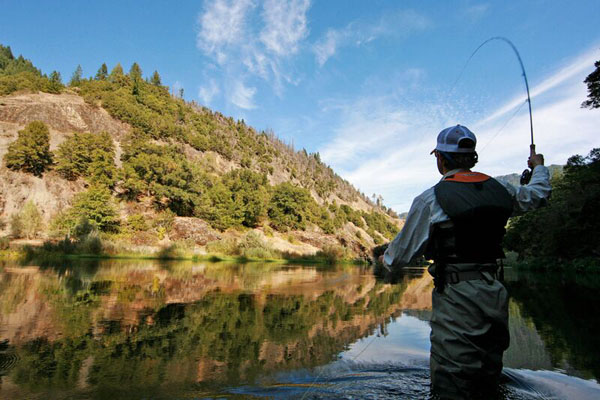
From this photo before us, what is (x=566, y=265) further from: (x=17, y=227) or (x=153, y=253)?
(x=17, y=227)

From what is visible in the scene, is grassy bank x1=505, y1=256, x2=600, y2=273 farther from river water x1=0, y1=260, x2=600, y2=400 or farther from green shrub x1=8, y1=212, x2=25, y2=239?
green shrub x1=8, y1=212, x2=25, y2=239

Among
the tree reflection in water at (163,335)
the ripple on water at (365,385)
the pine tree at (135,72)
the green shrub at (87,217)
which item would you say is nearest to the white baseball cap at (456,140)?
the ripple on water at (365,385)

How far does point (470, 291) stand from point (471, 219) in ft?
1.60

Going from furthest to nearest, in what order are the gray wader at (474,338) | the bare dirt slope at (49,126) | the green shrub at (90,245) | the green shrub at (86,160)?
the green shrub at (86,160), the bare dirt slope at (49,126), the green shrub at (90,245), the gray wader at (474,338)

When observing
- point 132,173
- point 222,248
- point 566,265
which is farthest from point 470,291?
point 132,173

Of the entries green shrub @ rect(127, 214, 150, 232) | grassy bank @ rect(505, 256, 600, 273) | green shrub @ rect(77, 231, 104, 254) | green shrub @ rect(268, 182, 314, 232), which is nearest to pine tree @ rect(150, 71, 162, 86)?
green shrub @ rect(268, 182, 314, 232)

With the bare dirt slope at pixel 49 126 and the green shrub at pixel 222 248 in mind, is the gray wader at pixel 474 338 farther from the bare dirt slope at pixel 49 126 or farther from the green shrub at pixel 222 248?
the bare dirt slope at pixel 49 126

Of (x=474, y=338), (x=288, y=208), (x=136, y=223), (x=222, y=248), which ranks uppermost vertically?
(x=288, y=208)

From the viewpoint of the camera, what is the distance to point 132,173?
160ft

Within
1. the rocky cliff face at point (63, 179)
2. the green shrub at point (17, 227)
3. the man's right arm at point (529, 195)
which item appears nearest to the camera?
the man's right arm at point (529, 195)

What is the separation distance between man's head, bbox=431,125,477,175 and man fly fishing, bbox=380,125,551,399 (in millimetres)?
244

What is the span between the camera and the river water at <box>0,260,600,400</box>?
3.40 metres

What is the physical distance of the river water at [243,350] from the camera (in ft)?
11.2

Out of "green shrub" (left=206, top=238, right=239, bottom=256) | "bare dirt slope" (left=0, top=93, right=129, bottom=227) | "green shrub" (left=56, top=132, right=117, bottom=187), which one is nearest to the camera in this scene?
"green shrub" (left=206, top=238, right=239, bottom=256)
